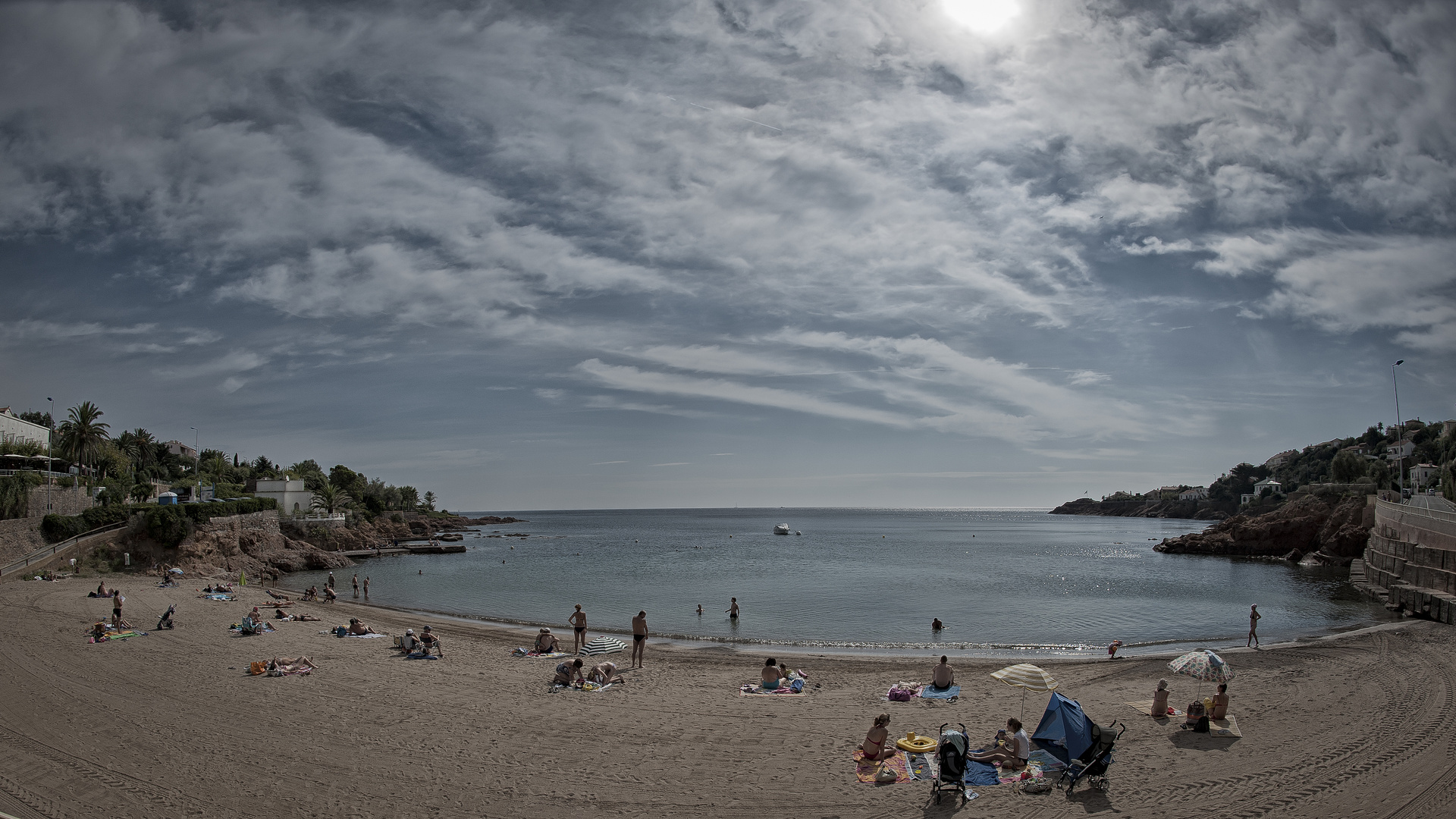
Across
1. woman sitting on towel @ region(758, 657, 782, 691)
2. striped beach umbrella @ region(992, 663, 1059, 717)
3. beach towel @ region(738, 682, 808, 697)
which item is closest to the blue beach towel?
striped beach umbrella @ region(992, 663, 1059, 717)

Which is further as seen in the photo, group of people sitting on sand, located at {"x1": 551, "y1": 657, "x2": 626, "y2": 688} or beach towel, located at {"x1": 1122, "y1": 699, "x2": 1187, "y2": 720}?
group of people sitting on sand, located at {"x1": 551, "y1": 657, "x2": 626, "y2": 688}

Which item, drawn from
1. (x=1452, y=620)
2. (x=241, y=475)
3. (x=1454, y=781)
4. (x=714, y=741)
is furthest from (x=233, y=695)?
(x=241, y=475)

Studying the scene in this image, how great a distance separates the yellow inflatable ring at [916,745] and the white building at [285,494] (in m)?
79.2

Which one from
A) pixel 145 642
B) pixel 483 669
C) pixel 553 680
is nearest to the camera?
pixel 553 680

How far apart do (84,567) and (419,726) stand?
41950mm

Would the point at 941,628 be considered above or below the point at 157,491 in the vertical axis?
below

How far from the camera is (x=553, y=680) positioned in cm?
1839

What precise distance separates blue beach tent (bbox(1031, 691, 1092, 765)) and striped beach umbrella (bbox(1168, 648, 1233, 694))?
407 cm

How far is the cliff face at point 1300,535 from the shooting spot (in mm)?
62844

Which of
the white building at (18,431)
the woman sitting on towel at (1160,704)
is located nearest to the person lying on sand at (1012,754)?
the woman sitting on towel at (1160,704)

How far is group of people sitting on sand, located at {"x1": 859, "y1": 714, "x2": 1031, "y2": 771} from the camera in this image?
11.9 m

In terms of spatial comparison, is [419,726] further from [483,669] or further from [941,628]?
[941,628]

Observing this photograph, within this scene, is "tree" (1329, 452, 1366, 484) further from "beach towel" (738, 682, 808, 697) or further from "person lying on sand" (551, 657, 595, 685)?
"person lying on sand" (551, 657, 595, 685)

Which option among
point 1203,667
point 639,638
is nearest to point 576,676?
point 639,638
